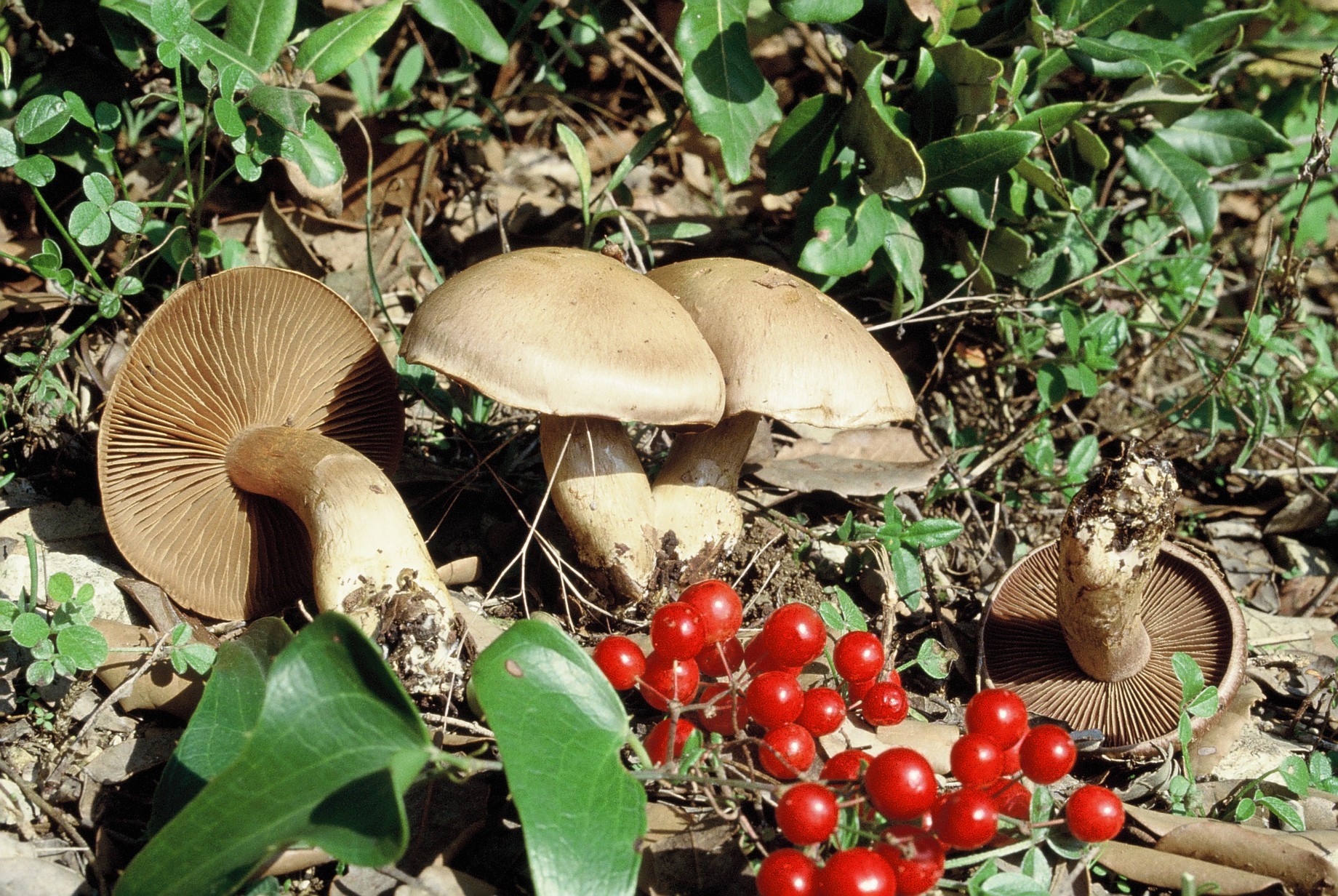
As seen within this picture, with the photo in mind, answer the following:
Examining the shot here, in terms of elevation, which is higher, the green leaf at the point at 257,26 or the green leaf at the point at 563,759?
the green leaf at the point at 257,26

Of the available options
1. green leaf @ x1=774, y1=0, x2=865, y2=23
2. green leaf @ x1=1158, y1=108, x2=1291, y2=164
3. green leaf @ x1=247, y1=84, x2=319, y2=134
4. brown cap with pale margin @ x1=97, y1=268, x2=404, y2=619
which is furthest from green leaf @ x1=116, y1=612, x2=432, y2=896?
green leaf @ x1=1158, y1=108, x2=1291, y2=164

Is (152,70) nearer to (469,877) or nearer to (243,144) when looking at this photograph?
(243,144)

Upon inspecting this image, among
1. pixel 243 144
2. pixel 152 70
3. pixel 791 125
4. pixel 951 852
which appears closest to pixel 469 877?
pixel 951 852

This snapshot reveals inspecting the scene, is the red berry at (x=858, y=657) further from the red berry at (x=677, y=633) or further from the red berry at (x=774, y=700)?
the red berry at (x=677, y=633)

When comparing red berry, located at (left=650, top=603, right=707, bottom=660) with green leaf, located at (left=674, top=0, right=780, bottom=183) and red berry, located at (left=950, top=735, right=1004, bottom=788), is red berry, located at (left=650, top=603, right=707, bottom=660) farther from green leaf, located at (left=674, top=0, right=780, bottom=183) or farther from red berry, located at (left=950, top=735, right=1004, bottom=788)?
green leaf, located at (left=674, top=0, right=780, bottom=183)

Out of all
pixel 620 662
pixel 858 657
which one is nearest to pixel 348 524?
pixel 620 662

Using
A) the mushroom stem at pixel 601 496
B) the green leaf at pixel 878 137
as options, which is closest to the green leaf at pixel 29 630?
the mushroom stem at pixel 601 496
